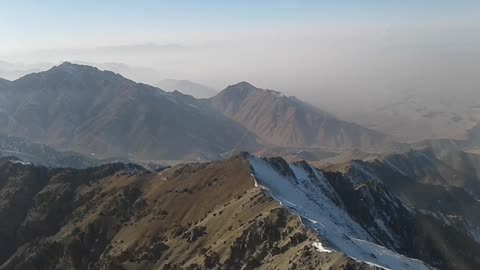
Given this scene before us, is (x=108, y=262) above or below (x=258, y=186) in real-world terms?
below

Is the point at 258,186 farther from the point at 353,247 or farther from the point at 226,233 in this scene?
the point at 353,247

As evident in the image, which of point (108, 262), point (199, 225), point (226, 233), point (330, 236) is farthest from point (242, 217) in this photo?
point (108, 262)

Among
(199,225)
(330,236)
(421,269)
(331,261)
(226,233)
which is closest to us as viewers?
(331,261)

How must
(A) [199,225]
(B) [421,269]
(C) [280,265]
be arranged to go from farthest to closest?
(A) [199,225]
(B) [421,269]
(C) [280,265]

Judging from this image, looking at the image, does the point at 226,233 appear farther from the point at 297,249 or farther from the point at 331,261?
the point at 331,261

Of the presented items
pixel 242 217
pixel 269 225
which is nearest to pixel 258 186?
pixel 242 217

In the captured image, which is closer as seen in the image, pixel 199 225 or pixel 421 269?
pixel 421 269

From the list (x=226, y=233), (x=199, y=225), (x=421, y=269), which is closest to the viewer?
(x=421, y=269)

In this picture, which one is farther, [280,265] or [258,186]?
[258,186]

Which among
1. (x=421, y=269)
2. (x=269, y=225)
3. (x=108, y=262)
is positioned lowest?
(x=108, y=262)

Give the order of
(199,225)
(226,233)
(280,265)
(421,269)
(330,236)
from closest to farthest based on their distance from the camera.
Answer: (280,265), (330,236), (421,269), (226,233), (199,225)
